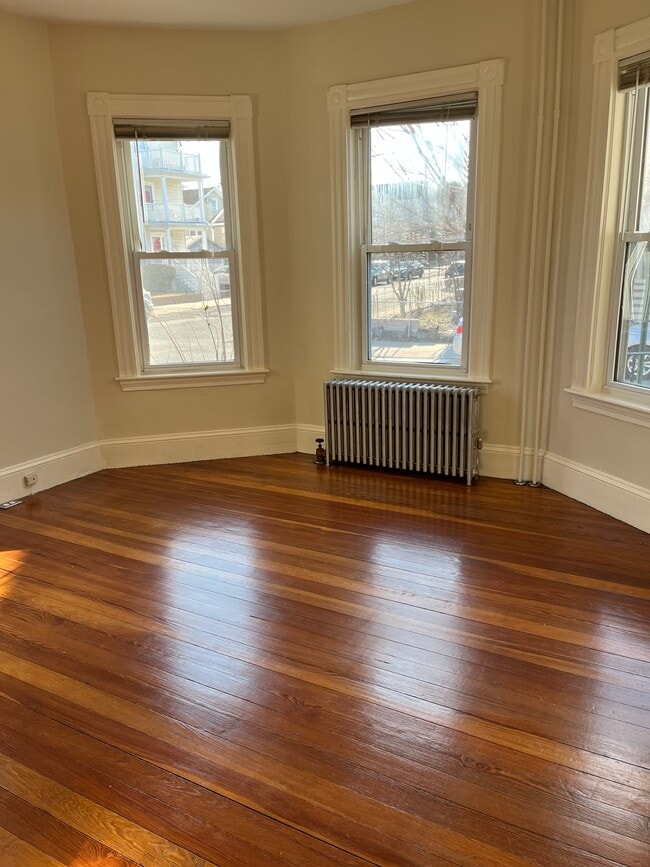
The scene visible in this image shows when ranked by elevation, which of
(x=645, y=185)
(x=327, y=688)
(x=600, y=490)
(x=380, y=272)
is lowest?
(x=327, y=688)

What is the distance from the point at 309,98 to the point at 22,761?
4164 millimetres

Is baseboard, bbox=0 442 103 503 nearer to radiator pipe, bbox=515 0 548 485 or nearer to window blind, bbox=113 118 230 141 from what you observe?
window blind, bbox=113 118 230 141

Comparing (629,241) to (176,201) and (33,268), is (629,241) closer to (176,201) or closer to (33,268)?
(176,201)

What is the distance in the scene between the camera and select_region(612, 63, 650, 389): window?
322cm

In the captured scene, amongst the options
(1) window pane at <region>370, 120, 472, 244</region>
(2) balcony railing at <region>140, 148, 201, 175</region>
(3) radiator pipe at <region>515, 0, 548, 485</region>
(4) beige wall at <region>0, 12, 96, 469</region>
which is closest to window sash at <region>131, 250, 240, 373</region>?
(4) beige wall at <region>0, 12, 96, 469</region>

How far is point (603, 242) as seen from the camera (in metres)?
3.47

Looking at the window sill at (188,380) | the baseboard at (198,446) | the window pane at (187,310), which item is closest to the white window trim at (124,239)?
the window sill at (188,380)

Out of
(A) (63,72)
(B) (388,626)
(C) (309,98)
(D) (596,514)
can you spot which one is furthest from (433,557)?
(A) (63,72)

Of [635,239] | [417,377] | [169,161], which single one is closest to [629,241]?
[635,239]

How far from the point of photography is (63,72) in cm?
409

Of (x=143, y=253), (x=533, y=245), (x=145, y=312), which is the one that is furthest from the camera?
(x=145, y=312)

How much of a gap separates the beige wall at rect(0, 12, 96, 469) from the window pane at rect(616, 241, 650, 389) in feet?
11.8

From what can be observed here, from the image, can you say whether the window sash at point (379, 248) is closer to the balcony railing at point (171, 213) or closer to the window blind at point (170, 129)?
the window blind at point (170, 129)

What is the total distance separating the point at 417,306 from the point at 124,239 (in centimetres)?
213
